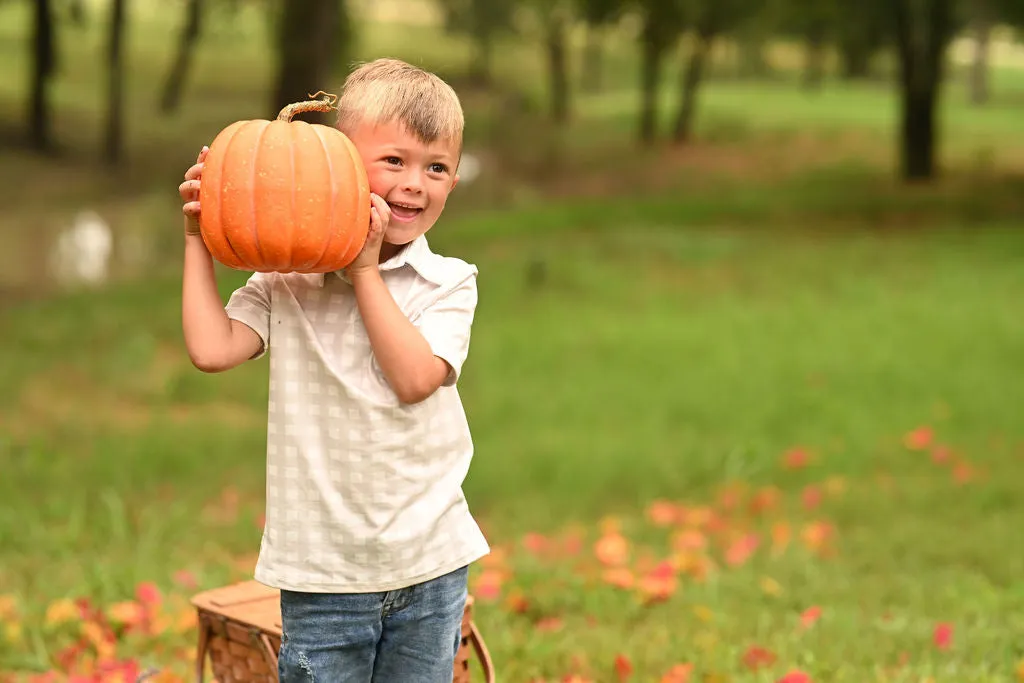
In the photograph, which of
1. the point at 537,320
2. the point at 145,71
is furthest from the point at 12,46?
the point at 537,320

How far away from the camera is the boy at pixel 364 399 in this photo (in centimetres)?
262

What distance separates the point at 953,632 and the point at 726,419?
13.8 ft

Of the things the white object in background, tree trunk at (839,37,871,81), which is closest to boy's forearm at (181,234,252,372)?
the white object in background

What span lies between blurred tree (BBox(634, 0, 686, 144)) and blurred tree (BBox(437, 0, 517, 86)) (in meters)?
9.96

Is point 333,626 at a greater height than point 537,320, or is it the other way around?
point 333,626

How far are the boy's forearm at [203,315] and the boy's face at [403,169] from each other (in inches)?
15.2

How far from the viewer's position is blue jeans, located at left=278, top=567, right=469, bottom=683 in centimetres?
270

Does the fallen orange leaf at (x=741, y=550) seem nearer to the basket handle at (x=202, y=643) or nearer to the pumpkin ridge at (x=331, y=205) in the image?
the basket handle at (x=202, y=643)

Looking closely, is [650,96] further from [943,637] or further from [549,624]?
[943,637]

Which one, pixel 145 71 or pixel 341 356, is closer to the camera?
pixel 341 356

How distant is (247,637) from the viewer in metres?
3.28

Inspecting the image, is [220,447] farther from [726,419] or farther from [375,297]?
[375,297]

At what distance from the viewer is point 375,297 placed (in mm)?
2523

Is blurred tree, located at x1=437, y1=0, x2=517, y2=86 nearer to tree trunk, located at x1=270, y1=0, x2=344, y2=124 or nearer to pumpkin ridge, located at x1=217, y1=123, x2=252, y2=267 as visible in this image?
tree trunk, located at x1=270, y1=0, x2=344, y2=124
